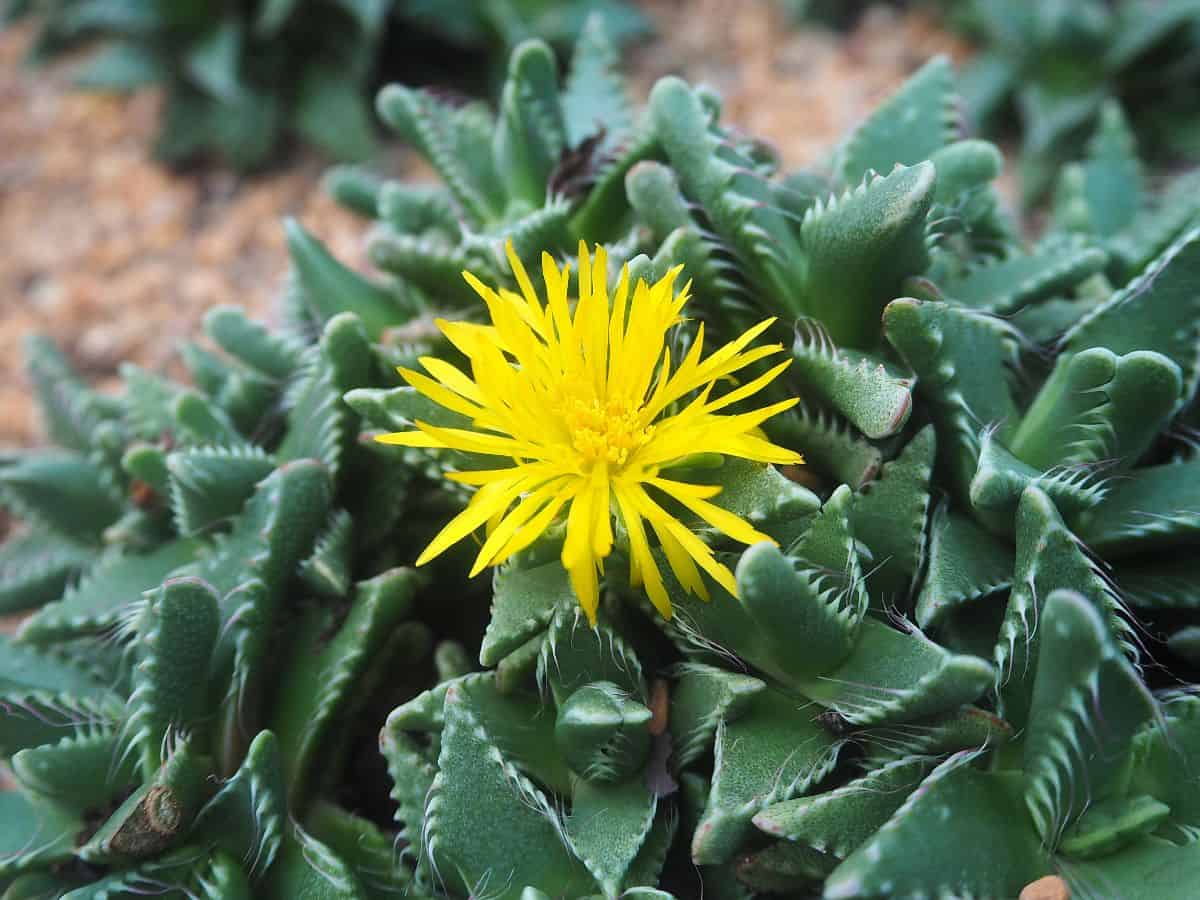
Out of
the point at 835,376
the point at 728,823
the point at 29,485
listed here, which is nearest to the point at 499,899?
the point at 728,823

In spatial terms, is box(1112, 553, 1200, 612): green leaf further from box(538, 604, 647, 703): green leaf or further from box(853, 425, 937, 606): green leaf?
box(538, 604, 647, 703): green leaf

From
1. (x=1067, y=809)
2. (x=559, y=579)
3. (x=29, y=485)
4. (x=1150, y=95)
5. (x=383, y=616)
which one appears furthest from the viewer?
(x=1150, y=95)

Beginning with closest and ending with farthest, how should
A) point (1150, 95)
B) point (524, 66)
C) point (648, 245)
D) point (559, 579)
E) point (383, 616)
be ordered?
1. point (559, 579)
2. point (383, 616)
3. point (648, 245)
4. point (524, 66)
5. point (1150, 95)

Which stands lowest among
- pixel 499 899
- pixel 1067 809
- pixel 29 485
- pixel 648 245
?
pixel 29 485

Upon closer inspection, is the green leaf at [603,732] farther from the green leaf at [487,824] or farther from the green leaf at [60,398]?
the green leaf at [60,398]

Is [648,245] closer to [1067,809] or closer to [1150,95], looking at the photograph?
[1067,809]

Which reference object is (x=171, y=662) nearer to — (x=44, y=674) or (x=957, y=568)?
(x=44, y=674)

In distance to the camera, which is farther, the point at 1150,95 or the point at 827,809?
the point at 1150,95

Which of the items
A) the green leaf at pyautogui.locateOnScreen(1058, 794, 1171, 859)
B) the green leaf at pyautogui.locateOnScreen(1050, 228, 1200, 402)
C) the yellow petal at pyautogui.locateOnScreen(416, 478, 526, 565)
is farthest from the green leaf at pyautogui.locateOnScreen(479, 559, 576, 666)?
the green leaf at pyautogui.locateOnScreen(1050, 228, 1200, 402)
